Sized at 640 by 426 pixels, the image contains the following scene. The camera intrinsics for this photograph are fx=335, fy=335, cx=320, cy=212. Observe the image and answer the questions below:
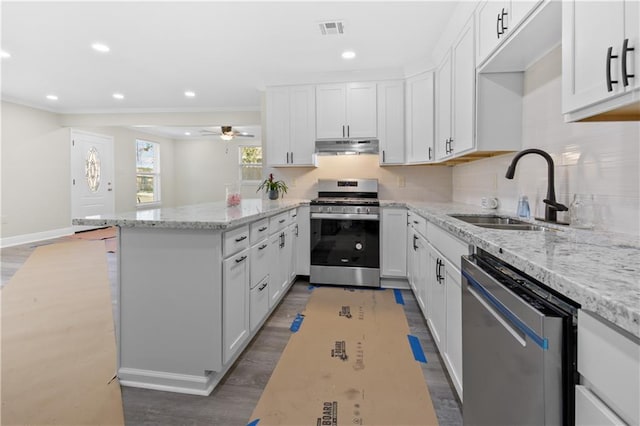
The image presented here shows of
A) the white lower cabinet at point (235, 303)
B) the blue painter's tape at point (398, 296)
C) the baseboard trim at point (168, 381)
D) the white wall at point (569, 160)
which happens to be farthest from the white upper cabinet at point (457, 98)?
the baseboard trim at point (168, 381)

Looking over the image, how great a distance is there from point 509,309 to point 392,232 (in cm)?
277

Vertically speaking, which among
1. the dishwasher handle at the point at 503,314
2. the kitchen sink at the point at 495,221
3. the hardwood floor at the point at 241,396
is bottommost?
the hardwood floor at the point at 241,396

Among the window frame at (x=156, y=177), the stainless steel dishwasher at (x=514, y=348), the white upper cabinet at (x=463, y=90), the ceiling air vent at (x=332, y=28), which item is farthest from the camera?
the window frame at (x=156, y=177)

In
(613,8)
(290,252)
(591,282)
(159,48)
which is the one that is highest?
(159,48)

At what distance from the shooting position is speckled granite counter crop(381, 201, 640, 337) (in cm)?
57

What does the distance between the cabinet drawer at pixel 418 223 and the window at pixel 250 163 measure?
670 cm

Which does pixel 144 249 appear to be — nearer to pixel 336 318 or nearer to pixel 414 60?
pixel 336 318

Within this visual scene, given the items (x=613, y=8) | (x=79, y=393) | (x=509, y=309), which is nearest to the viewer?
(x=509, y=309)

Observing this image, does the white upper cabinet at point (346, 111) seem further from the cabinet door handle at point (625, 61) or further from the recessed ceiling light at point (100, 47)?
the cabinet door handle at point (625, 61)

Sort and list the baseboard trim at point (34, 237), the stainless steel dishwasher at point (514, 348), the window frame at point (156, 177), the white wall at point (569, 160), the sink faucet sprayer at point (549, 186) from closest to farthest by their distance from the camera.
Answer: the stainless steel dishwasher at point (514, 348), the white wall at point (569, 160), the sink faucet sprayer at point (549, 186), the baseboard trim at point (34, 237), the window frame at point (156, 177)

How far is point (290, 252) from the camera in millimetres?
3500

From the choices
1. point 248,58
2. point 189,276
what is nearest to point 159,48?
point 248,58

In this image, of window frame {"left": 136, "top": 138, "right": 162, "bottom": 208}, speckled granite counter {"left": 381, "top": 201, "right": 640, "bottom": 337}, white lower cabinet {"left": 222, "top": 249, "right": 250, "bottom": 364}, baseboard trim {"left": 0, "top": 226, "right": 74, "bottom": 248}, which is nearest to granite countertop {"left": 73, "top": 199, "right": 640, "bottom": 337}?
speckled granite counter {"left": 381, "top": 201, "right": 640, "bottom": 337}

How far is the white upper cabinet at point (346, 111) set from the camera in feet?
13.3
